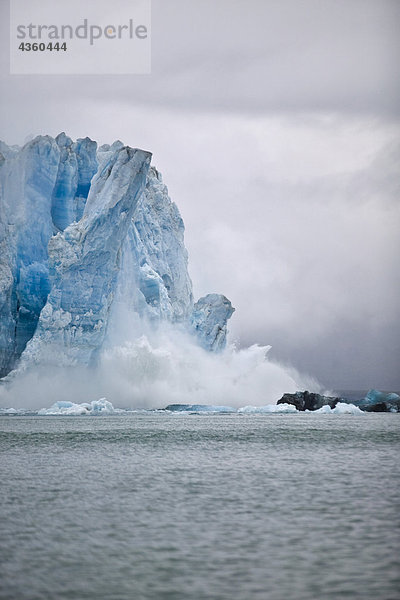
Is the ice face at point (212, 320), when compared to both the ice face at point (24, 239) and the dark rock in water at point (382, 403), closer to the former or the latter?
the ice face at point (24, 239)

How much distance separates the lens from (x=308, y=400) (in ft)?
245

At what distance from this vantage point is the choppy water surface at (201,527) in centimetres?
855

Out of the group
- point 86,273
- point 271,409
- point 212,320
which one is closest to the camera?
point 86,273

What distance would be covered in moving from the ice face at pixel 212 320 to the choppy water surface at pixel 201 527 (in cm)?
4545

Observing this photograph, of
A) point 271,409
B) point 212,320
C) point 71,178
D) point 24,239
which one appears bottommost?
point 271,409

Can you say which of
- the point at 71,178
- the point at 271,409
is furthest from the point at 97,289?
the point at 271,409

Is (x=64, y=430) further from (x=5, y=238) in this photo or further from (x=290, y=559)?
(x=290, y=559)

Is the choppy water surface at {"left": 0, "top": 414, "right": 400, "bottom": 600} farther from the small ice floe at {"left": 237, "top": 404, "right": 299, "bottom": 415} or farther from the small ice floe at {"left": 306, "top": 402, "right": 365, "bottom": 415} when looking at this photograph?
the small ice floe at {"left": 306, "top": 402, "right": 365, "bottom": 415}

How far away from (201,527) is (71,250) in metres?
42.1

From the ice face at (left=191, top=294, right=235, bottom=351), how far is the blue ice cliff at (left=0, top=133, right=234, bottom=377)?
5.52 m

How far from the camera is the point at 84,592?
27.3 ft

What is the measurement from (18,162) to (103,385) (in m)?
18.0

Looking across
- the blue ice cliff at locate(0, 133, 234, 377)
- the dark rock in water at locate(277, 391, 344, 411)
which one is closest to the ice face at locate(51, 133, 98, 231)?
the blue ice cliff at locate(0, 133, 234, 377)

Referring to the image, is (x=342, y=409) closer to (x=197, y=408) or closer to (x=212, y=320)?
(x=197, y=408)
